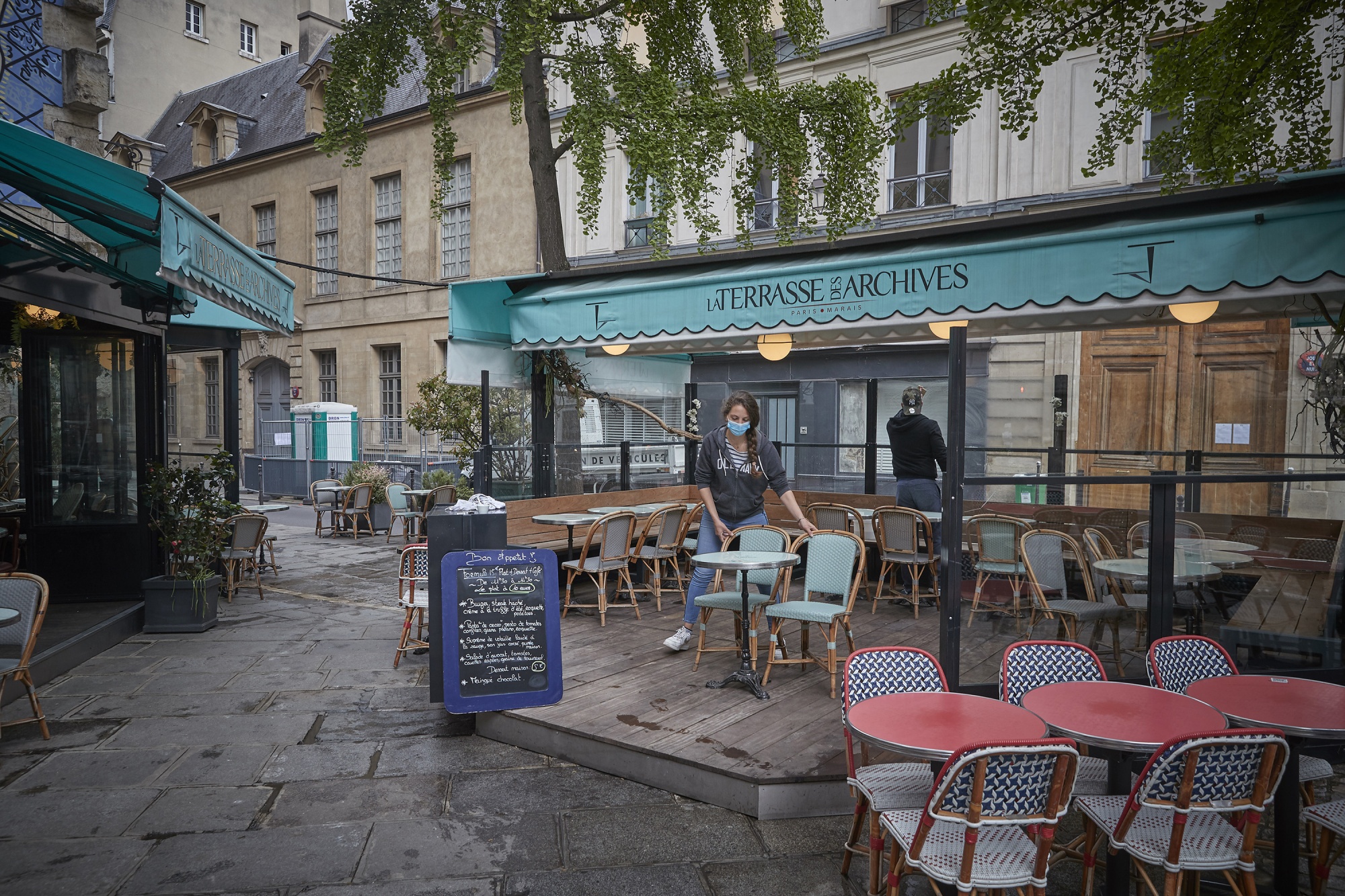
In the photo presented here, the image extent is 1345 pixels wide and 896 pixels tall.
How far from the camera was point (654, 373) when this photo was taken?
10.1m

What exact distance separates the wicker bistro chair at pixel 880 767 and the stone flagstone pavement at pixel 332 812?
29cm

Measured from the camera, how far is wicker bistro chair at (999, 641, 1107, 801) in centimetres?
346

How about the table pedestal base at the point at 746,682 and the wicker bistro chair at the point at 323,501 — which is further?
Result: the wicker bistro chair at the point at 323,501

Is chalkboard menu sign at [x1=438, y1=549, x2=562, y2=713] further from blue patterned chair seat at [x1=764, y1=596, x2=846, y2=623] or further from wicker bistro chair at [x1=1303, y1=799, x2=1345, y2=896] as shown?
wicker bistro chair at [x1=1303, y1=799, x2=1345, y2=896]

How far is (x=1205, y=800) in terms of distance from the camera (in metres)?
2.49

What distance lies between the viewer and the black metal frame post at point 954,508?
4.21 m

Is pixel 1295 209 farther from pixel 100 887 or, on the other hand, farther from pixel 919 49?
pixel 919 49

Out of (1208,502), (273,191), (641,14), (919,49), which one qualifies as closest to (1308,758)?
(1208,502)

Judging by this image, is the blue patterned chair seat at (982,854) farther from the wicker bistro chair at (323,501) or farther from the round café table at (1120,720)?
the wicker bistro chair at (323,501)

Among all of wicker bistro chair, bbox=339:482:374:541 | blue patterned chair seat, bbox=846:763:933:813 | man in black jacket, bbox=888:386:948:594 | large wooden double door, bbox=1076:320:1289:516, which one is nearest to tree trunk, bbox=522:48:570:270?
man in black jacket, bbox=888:386:948:594

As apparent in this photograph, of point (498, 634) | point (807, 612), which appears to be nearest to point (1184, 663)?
point (807, 612)

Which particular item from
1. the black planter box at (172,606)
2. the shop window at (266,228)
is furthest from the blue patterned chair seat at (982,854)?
the shop window at (266,228)

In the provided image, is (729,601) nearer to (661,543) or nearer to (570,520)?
(661,543)

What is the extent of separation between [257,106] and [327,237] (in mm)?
7198
